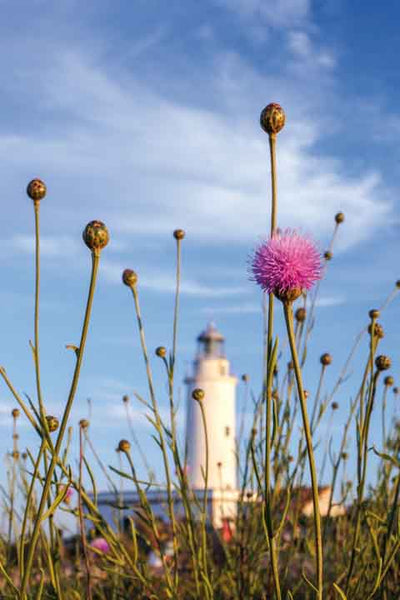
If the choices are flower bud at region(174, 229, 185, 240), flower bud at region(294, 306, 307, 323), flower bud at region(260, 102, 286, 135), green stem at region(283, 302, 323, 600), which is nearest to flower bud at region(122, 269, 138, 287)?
flower bud at region(174, 229, 185, 240)

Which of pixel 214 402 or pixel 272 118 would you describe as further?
pixel 214 402

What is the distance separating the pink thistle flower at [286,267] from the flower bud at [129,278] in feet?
2.59

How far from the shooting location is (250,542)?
2.50 meters

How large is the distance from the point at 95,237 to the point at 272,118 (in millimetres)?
303

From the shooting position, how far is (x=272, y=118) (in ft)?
3.77

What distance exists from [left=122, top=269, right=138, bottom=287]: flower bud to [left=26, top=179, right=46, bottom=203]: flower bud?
603 mm

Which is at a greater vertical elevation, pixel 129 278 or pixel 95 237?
pixel 129 278

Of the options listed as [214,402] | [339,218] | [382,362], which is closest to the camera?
[382,362]

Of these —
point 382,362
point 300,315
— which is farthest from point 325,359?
point 382,362

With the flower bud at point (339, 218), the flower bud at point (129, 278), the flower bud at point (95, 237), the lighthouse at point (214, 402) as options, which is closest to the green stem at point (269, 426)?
the flower bud at point (95, 237)

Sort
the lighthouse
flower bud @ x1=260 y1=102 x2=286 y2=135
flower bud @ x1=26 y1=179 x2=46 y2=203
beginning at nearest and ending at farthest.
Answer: flower bud @ x1=260 y1=102 x2=286 y2=135
flower bud @ x1=26 y1=179 x2=46 y2=203
the lighthouse

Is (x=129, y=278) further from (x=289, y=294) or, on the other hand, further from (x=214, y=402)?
(x=214, y=402)

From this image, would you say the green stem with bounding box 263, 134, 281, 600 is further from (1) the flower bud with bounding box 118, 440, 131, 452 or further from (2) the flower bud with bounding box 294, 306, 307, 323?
(2) the flower bud with bounding box 294, 306, 307, 323

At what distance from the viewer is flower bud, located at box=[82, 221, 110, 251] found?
1.03 metres
